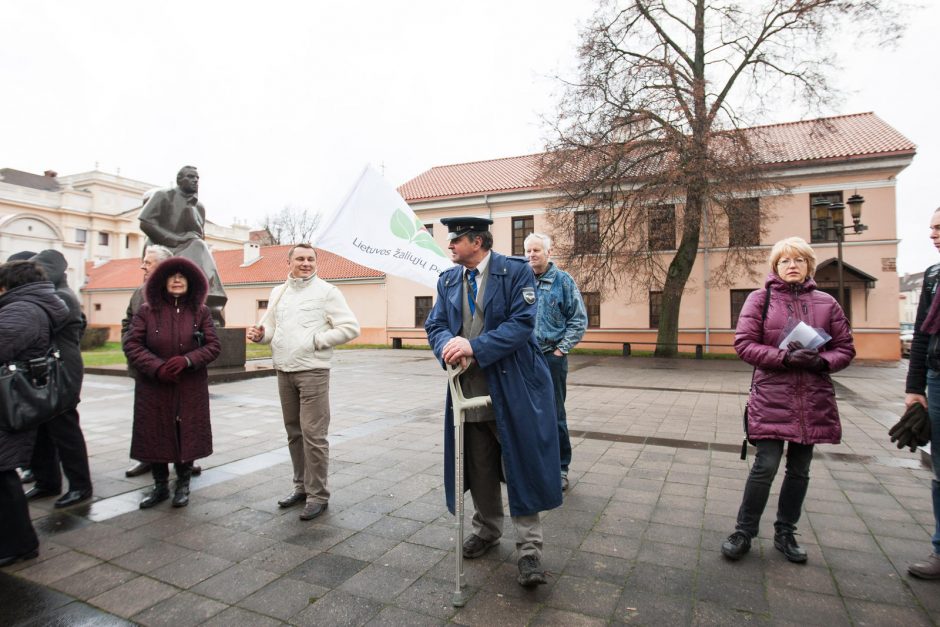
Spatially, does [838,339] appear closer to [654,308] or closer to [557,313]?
[557,313]

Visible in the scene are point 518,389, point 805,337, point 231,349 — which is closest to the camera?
point 518,389

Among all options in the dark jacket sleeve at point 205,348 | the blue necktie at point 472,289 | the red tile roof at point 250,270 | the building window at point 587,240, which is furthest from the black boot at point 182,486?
the red tile roof at point 250,270

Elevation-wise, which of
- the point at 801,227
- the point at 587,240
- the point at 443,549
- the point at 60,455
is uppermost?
the point at 801,227

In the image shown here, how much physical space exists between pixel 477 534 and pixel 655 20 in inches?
882

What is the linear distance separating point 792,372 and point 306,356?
3.22 metres

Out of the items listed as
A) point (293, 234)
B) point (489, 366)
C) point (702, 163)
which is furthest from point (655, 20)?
point (293, 234)

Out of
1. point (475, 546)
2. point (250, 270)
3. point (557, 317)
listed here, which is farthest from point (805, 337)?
point (250, 270)

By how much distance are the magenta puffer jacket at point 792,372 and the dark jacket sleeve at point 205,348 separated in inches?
150

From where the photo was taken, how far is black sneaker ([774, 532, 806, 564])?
3.07m

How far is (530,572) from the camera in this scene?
9.07 feet

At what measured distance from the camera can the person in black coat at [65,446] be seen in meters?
4.10

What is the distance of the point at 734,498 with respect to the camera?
4188mm

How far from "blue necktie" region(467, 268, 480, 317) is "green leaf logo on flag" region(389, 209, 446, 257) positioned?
1.95 metres

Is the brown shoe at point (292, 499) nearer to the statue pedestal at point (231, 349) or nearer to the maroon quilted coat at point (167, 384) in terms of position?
the maroon quilted coat at point (167, 384)
